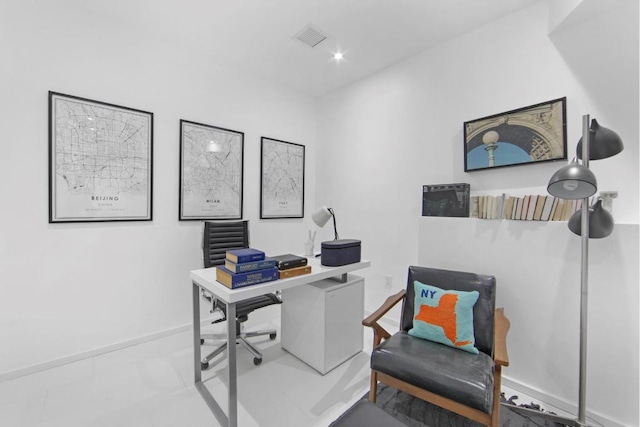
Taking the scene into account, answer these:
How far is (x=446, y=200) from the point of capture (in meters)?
2.45

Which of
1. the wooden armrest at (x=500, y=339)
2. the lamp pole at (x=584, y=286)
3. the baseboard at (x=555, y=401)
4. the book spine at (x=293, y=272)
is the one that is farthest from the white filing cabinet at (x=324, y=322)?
the lamp pole at (x=584, y=286)

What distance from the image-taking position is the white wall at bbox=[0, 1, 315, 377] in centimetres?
206

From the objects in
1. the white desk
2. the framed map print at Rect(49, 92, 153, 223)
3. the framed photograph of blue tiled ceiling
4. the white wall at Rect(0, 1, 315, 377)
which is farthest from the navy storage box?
the framed map print at Rect(49, 92, 153, 223)

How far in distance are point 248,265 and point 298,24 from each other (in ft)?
7.02

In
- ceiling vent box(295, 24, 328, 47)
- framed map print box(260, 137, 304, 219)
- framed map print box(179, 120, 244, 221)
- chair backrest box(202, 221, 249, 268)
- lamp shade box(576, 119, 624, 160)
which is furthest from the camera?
framed map print box(260, 137, 304, 219)

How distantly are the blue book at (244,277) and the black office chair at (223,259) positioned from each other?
59cm

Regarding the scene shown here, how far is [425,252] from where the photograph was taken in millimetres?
2521

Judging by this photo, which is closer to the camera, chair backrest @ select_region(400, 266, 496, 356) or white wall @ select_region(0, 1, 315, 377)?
chair backrest @ select_region(400, 266, 496, 356)

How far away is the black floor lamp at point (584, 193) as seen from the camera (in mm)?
1423

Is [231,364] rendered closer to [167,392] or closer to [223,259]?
[167,392]

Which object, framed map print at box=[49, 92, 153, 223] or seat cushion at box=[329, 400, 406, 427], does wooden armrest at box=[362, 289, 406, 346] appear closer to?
seat cushion at box=[329, 400, 406, 427]

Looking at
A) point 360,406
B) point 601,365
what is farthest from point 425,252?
point 360,406

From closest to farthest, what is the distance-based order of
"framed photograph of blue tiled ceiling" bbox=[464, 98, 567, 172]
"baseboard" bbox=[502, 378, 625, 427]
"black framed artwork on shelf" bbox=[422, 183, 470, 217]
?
"baseboard" bbox=[502, 378, 625, 427] < "framed photograph of blue tiled ceiling" bbox=[464, 98, 567, 172] < "black framed artwork on shelf" bbox=[422, 183, 470, 217]

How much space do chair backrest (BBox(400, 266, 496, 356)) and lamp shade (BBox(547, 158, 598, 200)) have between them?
72 centimetres
